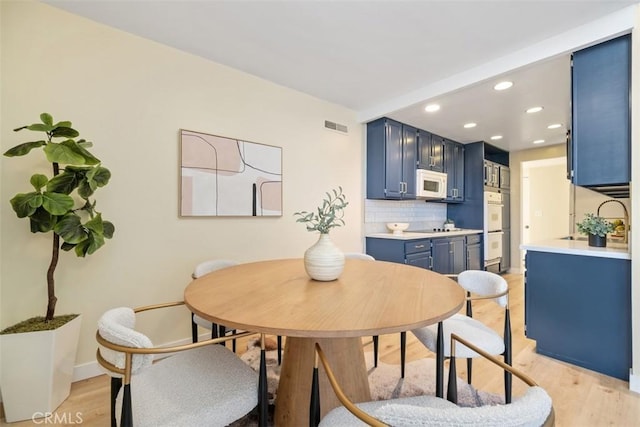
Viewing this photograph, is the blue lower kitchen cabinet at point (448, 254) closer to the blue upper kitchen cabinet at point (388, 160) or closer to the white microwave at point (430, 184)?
the white microwave at point (430, 184)

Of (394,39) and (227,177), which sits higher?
(394,39)

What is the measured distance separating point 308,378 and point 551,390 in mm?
1690

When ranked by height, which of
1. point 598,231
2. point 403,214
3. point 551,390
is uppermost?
point 403,214

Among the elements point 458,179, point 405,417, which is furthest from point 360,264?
point 458,179

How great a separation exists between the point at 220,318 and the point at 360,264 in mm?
1241

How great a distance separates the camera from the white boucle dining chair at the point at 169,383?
93 cm

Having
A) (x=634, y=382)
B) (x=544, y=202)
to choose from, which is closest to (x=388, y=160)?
(x=634, y=382)

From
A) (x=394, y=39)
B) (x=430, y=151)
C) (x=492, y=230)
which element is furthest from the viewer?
(x=492, y=230)

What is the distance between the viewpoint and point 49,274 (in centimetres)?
172

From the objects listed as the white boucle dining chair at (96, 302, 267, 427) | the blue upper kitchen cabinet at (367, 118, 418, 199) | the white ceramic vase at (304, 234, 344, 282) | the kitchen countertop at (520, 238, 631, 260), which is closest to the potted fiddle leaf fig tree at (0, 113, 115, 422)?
the white boucle dining chair at (96, 302, 267, 427)

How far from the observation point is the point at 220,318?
974 millimetres

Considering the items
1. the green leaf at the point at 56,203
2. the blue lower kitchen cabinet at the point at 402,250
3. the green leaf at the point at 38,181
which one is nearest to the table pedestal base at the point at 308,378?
the green leaf at the point at 56,203

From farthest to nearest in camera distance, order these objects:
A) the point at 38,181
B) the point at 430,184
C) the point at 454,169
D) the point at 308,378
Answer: the point at 454,169 < the point at 430,184 < the point at 38,181 < the point at 308,378

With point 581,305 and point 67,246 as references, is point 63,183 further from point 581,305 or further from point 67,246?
point 581,305
